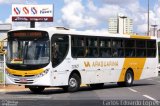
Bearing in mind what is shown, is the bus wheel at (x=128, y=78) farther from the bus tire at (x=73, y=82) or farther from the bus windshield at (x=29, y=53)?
the bus windshield at (x=29, y=53)

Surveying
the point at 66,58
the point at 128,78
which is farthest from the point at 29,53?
the point at 128,78

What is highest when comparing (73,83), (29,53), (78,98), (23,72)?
(29,53)

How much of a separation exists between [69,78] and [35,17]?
40329 millimetres

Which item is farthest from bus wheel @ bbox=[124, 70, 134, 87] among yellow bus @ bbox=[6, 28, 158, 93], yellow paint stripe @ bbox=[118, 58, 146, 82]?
yellow paint stripe @ bbox=[118, 58, 146, 82]

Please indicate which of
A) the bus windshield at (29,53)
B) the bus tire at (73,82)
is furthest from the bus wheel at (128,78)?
the bus windshield at (29,53)

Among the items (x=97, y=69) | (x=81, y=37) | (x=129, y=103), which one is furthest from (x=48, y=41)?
(x=129, y=103)

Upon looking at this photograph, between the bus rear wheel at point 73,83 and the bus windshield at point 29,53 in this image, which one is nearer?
the bus windshield at point 29,53

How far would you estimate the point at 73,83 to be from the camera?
24.9 metres

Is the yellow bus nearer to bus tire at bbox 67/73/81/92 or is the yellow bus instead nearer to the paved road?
bus tire at bbox 67/73/81/92

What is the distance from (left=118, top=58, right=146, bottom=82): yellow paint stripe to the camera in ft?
97.6

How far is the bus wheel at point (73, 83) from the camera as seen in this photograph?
24.7 m

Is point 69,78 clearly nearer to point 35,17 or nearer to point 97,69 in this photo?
point 97,69

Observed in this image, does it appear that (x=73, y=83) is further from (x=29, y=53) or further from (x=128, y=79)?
(x=128, y=79)

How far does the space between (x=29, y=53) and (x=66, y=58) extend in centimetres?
190
